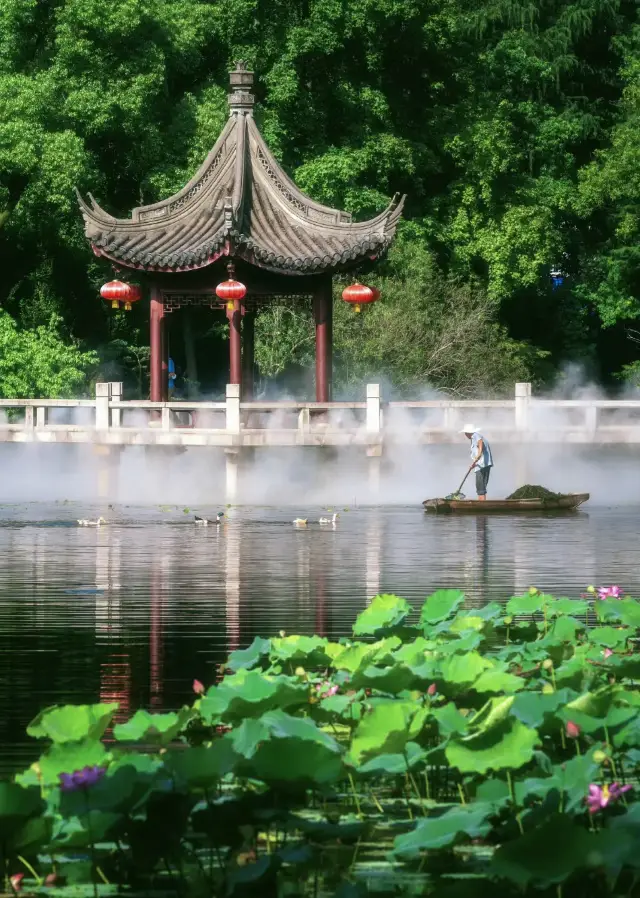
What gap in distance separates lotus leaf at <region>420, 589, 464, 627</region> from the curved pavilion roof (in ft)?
59.4

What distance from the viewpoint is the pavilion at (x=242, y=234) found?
92.0 feet

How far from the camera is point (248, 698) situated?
721 centimetres

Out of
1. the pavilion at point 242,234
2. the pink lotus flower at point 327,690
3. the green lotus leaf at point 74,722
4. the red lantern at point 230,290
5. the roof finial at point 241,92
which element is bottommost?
the pink lotus flower at point 327,690

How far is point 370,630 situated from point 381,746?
2.84 metres

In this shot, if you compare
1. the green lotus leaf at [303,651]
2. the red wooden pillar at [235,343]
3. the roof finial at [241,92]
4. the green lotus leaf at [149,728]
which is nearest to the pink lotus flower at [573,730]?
the green lotus leaf at [149,728]

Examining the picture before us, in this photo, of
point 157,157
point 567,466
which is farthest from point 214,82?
point 567,466

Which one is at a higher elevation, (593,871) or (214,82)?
(214,82)

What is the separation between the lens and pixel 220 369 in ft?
136

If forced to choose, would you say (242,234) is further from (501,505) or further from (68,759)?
(68,759)

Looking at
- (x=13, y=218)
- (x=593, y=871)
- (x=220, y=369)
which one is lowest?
(x=593, y=871)

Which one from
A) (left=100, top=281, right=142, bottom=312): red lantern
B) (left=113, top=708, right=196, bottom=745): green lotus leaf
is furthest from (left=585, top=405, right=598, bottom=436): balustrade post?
(left=113, top=708, right=196, bottom=745): green lotus leaf

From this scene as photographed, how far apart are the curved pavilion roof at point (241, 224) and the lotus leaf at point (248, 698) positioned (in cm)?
2049

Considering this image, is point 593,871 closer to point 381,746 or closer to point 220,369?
point 381,746

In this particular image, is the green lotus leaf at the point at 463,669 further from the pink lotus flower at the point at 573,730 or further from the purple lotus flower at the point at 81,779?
the purple lotus flower at the point at 81,779
